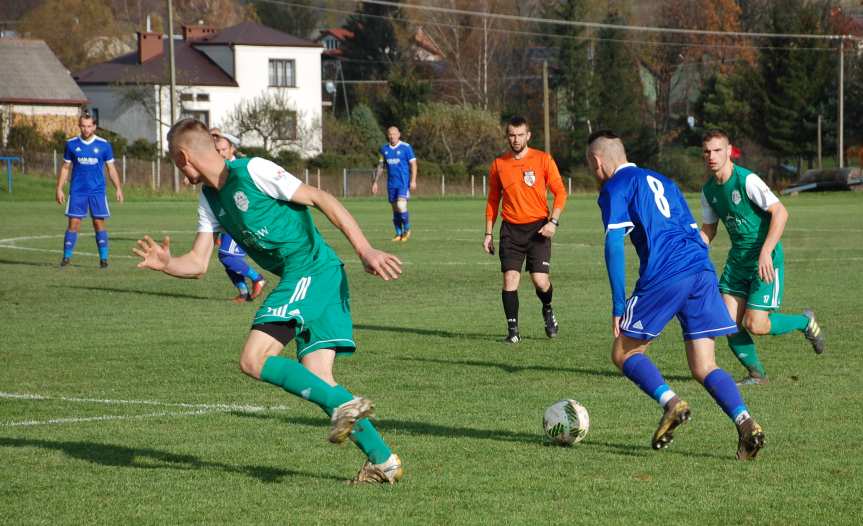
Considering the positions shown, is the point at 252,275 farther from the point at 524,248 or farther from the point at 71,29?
the point at 71,29

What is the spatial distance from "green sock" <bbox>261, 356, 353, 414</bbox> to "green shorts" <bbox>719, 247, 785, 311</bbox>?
→ 4.52 metres

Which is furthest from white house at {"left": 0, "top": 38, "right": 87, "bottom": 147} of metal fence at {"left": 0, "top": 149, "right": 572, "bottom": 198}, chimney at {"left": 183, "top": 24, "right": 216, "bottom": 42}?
metal fence at {"left": 0, "top": 149, "right": 572, "bottom": 198}

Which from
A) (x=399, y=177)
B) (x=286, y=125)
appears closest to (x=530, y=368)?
(x=399, y=177)

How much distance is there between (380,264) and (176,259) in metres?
1.45

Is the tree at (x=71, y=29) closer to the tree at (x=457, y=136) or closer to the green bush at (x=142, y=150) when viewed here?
the green bush at (x=142, y=150)

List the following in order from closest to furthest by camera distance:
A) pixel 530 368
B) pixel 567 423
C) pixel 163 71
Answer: pixel 567 423
pixel 530 368
pixel 163 71

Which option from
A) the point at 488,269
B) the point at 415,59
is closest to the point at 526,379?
the point at 488,269

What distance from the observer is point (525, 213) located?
39.7 feet

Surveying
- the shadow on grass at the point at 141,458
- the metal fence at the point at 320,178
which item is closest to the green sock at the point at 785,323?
the shadow on grass at the point at 141,458

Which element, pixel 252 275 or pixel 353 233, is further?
pixel 252 275

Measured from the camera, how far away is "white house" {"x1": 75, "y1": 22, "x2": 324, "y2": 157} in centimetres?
7250

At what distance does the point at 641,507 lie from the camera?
18.9 feet

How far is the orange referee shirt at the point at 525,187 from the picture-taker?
1208 centimetres

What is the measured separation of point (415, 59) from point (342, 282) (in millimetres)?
88697
